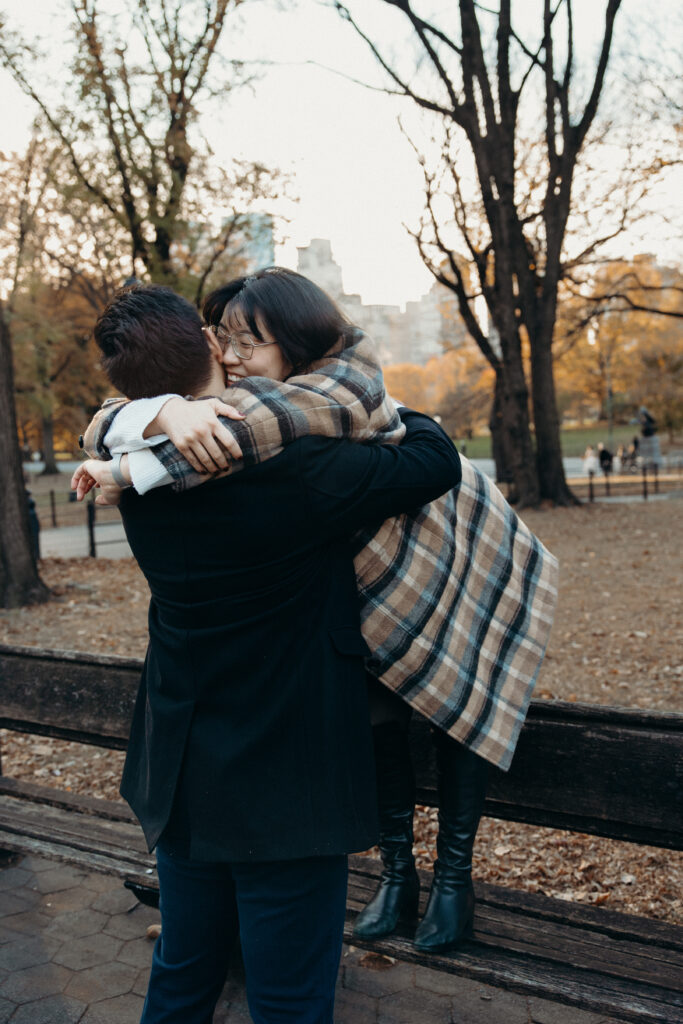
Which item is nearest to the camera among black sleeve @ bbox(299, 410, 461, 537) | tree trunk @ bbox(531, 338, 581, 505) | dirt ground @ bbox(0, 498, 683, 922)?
black sleeve @ bbox(299, 410, 461, 537)

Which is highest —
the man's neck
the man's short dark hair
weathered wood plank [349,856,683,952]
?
the man's short dark hair

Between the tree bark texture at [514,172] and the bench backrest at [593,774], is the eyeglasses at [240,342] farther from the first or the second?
the tree bark texture at [514,172]

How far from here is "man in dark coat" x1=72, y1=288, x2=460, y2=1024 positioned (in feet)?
5.47

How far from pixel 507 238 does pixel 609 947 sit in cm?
1415

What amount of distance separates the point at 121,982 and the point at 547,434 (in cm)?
1484

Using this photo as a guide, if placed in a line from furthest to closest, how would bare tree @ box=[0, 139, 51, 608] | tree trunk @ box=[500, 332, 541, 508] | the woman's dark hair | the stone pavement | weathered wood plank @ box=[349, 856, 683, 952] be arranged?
tree trunk @ box=[500, 332, 541, 508]
bare tree @ box=[0, 139, 51, 608]
the stone pavement
weathered wood plank @ box=[349, 856, 683, 952]
the woman's dark hair

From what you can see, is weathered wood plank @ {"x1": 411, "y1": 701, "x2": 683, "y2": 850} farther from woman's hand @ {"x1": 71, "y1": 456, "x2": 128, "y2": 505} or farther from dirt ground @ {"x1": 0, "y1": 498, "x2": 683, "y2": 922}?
woman's hand @ {"x1": 71, "y1": 456, "x2": 128, "y2": 505}

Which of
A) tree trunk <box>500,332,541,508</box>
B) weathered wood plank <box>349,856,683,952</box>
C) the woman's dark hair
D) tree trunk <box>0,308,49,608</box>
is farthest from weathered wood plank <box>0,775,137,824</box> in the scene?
tree trunk <box>500,332,541,508</box>

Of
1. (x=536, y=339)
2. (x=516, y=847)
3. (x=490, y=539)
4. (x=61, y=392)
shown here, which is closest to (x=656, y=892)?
(x=516, y=847)

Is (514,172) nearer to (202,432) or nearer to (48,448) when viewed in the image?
(202,432)

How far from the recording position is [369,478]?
1714 millimetres

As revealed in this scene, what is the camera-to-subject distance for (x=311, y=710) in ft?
5.64

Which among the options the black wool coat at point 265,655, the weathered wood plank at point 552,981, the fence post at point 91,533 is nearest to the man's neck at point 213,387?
the black wool coat at point 265,655

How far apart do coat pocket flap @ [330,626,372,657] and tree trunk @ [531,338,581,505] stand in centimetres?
1518
